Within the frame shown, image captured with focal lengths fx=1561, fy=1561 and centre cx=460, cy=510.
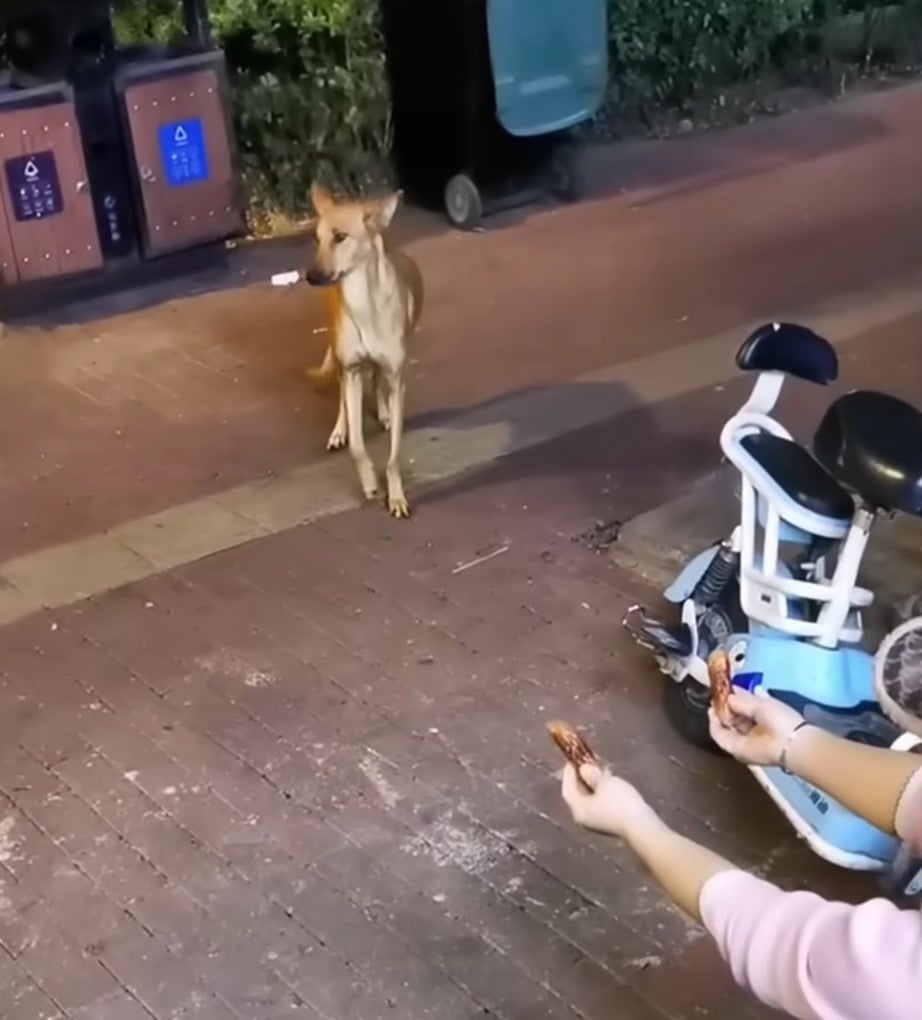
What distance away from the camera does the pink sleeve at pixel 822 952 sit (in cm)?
121

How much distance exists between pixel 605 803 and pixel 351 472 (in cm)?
215

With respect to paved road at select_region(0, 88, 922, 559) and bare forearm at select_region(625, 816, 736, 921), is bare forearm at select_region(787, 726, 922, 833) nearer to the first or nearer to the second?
bare forearm at select_region(625, 816, 736, 921)

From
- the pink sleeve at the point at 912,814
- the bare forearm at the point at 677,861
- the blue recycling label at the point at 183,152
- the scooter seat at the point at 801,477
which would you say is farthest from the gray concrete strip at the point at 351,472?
the pink sleeve at the point at 912,814

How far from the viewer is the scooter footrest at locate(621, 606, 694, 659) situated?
8.71ft

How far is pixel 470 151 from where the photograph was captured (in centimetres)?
547

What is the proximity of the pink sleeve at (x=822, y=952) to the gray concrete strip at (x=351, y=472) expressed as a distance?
7.02 feet

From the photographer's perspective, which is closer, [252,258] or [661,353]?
[661,353]

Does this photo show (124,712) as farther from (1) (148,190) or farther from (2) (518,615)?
(1) (148,190)

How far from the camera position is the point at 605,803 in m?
1.65

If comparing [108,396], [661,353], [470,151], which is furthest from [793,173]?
[108,396]

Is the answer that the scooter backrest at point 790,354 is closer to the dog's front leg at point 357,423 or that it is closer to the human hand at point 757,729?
the human hand at point 757,729

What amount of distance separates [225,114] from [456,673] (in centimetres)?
274

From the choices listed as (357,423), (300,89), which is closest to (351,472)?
(357,423)

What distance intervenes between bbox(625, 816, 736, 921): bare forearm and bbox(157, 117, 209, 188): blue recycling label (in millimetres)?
3774
